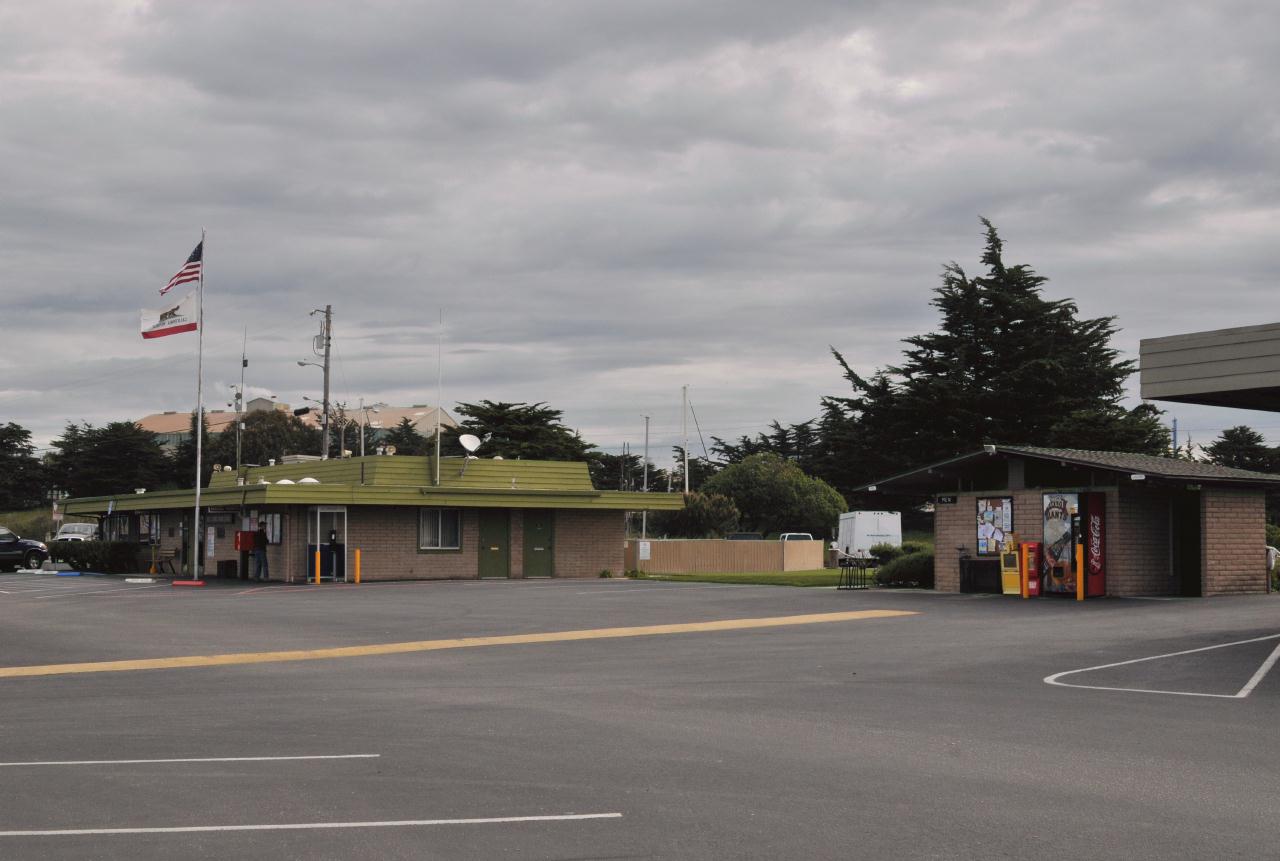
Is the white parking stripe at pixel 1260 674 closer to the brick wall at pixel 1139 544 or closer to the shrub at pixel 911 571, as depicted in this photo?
the brick wall at pixel 1139 544

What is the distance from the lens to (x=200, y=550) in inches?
1941

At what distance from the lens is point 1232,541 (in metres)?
29.7

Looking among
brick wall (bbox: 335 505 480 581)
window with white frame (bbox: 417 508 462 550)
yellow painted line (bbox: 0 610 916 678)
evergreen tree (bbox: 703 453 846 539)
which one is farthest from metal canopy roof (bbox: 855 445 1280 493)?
evergreen tree (bbox: 703 453 846 539)

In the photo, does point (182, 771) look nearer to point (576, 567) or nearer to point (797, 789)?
point (797, 789)

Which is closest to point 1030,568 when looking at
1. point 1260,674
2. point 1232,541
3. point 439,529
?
point 1232,541

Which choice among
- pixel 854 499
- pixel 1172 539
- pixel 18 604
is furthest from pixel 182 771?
pixel 854 499

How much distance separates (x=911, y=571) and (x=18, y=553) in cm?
3510

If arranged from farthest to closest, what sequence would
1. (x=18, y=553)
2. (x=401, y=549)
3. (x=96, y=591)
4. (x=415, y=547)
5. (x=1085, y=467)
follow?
1. (x=18, y=553)
2. (x=415, y=547)
3. (x=401, y=549)
4. (x=96, y=591)
5. (x=1085, y=467)

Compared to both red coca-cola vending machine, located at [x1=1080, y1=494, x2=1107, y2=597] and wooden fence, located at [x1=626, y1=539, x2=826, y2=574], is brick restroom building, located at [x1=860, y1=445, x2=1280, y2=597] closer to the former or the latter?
red coca-cola vending machine, located at [x1=1080, y1=494, x2=1107, y2=597]

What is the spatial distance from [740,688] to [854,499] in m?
69.2

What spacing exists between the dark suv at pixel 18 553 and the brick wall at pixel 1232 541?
140 ft

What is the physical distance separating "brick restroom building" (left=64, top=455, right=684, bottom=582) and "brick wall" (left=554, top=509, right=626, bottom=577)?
3 cm

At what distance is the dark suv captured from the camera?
170 ft

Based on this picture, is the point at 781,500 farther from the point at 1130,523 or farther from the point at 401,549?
the point at 1130,523
